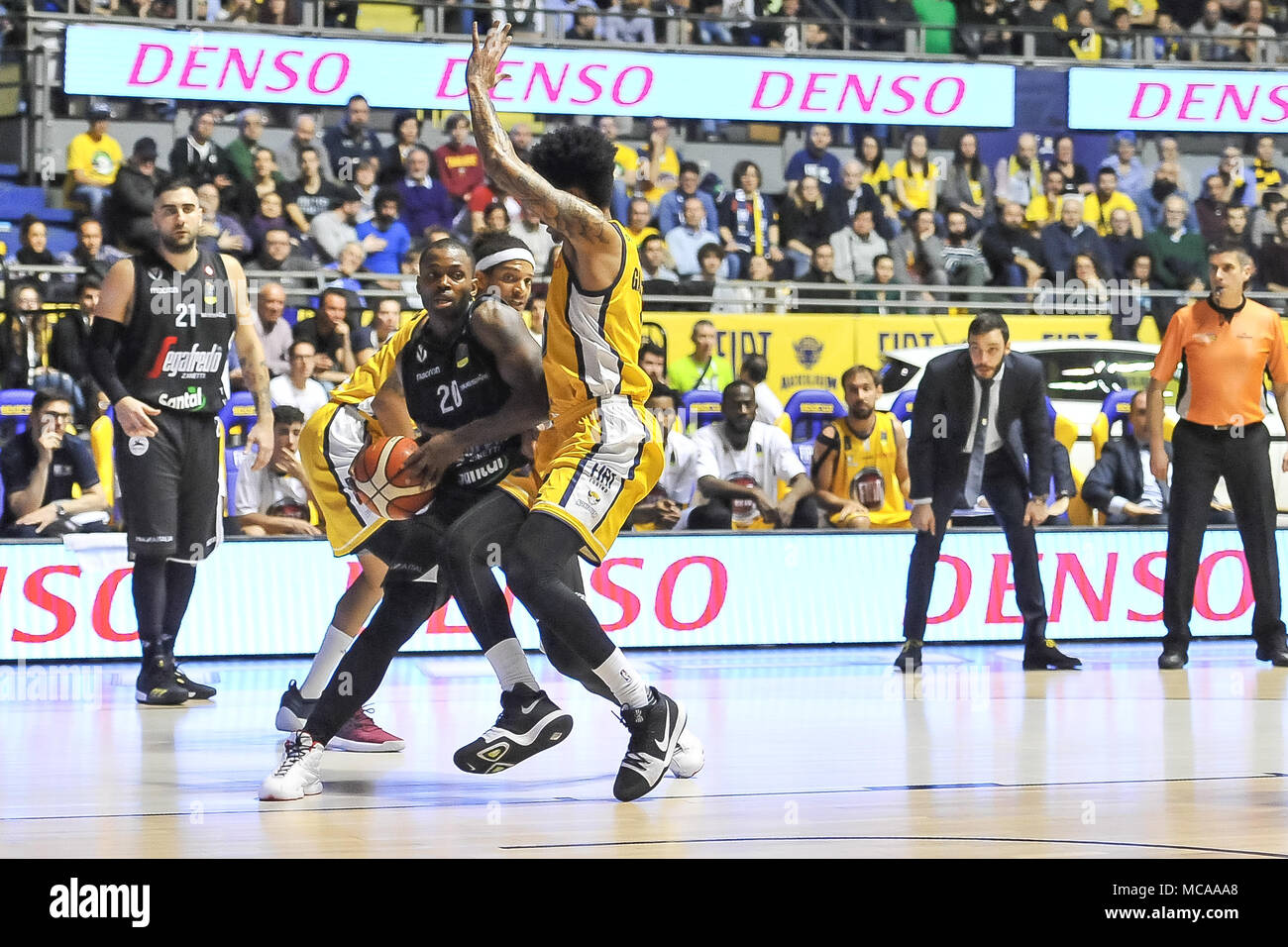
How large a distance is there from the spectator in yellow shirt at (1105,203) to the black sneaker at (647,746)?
588 inches

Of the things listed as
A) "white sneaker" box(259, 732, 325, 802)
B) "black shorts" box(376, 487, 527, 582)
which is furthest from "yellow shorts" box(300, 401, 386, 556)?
"white sneaker" box(259, 732, 325, 802)

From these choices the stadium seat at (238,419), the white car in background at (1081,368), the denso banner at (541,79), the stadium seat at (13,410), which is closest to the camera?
the stadium seat at (13,410)

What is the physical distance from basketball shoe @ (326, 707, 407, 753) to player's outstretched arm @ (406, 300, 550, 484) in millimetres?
1519

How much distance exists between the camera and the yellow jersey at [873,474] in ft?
42.1

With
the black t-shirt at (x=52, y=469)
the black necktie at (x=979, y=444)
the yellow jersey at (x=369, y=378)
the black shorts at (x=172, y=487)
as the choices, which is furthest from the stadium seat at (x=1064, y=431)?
the yellow jersey at (x=369, y=378)

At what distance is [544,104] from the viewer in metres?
19.1

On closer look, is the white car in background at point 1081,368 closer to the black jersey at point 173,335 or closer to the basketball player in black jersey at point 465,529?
the black jersey at point 173,335

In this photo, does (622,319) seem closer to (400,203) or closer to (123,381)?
→ (123,381)

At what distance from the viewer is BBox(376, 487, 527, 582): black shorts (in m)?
6.04

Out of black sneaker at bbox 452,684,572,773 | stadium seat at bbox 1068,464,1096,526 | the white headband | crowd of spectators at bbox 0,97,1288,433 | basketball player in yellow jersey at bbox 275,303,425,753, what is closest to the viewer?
black sneaker at bbox 452,684,572,773

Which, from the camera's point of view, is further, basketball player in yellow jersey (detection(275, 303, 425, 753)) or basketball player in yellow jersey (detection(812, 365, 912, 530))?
basketball player in yellow jersey (detection(812, 365, 912, 530))

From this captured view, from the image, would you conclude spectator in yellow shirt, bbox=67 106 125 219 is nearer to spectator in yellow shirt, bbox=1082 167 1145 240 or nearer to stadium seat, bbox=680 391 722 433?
stadium seat, bbox=680 391 722 433

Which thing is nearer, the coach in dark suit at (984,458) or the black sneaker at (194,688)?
the black sneaker at (194,688)
